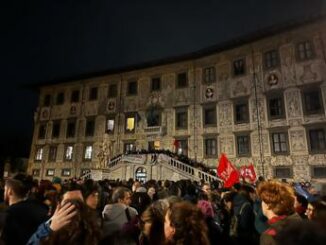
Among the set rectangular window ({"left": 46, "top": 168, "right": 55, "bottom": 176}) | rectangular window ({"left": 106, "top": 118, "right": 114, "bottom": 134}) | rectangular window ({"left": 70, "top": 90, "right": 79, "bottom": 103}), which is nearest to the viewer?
rectangular window ({"left": 106, "top": 118, "right": 114, "bottom": 134})

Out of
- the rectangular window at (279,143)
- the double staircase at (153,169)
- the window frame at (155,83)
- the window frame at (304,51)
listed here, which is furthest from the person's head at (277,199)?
the window frame at (155,83)

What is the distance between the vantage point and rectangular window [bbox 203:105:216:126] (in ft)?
71.4

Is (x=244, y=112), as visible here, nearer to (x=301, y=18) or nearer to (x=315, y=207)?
(x=301, y=18)

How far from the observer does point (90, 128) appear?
2655 centimetres

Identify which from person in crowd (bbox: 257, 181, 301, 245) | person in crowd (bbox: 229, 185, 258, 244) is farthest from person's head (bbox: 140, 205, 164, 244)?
person in crowd (bbox: 229, 185, 258, 244)

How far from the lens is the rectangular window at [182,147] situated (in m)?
22.1

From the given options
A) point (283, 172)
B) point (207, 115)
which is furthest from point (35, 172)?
point (283, 172)

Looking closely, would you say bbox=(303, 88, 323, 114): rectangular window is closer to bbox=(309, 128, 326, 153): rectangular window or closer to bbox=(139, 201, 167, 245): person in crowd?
bbox=(309, 128, 326, 153): rectangular window

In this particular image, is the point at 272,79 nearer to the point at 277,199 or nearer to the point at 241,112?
the point at 241,112

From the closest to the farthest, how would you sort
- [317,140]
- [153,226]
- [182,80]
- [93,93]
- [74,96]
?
[153,226] < [317,140] < [182,80] < [93,93] < [74,96]

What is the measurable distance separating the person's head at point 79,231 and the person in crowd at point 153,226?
0.89m

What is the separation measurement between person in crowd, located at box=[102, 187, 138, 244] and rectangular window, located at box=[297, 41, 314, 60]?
63.0 feet

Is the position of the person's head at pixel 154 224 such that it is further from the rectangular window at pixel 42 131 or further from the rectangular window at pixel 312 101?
the rectangular window at pixel 42 131

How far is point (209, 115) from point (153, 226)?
20.0 metres
